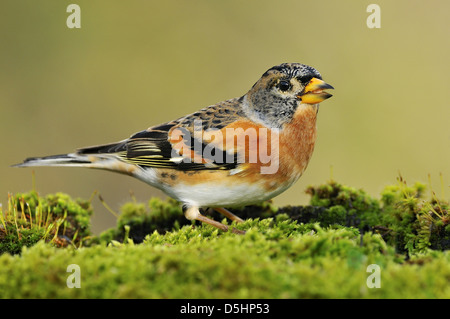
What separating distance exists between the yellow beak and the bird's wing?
69cm

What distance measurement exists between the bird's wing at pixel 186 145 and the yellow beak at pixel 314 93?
691mm

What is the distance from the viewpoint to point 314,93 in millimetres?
4484

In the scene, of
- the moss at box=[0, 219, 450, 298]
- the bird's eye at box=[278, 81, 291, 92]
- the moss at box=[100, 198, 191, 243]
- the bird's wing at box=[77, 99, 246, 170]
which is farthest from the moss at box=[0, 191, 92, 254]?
the bird's eye at box=[278, 81, 291, 92]

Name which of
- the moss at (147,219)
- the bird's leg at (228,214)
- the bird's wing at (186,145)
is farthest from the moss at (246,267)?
the moss at (147,219)

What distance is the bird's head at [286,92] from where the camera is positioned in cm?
449

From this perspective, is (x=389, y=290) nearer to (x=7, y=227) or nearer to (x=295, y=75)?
(x=295, y=75)

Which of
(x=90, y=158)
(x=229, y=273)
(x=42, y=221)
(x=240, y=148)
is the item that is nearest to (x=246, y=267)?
(x=229, y=273)

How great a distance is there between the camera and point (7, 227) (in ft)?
13.4

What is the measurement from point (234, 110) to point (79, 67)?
21.8 ft

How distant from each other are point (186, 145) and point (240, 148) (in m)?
0.57

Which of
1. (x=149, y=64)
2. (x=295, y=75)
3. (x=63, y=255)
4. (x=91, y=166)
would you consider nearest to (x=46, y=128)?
(x=149, y=64)

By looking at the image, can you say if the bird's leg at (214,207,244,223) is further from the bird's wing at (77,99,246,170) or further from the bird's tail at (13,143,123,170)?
the bird's tail at (13,143,123,170)

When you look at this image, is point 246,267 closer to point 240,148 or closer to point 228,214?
point 240,148

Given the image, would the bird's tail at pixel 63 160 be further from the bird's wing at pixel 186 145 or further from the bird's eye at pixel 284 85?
the bird's eye at pixel 284 85
